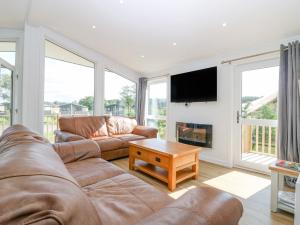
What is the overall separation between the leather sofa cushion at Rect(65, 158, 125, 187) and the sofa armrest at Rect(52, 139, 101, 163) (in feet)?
0.25

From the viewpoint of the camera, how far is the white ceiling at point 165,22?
238 cm

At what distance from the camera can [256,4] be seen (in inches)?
87.0

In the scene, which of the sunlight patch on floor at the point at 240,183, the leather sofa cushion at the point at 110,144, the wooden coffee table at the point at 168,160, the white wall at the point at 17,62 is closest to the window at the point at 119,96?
the leather sofa cushion at the point at 110,144

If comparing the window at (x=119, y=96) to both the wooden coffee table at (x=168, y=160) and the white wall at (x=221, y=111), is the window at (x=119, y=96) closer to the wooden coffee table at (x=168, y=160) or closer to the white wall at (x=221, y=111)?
the white wall at (x=221, y=111)

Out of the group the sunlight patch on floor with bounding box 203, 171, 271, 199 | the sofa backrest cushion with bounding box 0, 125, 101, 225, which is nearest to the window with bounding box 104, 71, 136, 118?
the sunlight patch on floor with bounding box 203, 171, 271, 199

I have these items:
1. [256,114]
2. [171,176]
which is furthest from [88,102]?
[256,114]

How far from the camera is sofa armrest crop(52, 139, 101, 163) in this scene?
202 cm

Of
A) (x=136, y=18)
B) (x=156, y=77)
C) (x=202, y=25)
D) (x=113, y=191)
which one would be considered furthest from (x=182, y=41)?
(x=113, y=191)

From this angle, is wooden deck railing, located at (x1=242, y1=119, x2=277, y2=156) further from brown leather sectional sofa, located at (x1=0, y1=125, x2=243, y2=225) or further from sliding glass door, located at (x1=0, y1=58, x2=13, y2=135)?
sliding glass door, located at (x1=0, y1=58, x2=13, y2=135)

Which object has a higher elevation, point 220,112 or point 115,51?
point 115,51

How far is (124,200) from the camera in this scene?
4.06 ft

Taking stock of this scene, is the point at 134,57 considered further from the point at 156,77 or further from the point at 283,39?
the point at 283,39

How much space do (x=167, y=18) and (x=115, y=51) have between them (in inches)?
74.6

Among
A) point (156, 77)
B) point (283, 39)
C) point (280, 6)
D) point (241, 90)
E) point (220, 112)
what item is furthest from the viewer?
point (156, 77)
